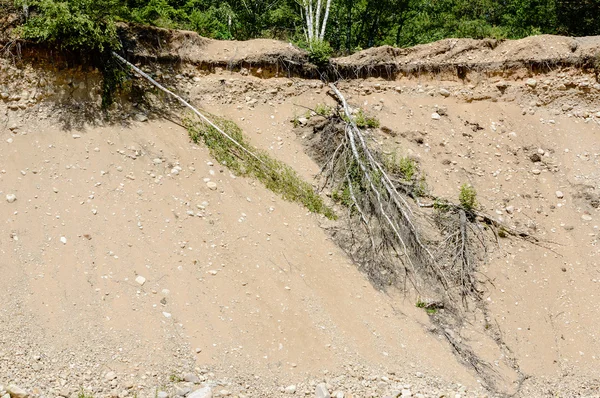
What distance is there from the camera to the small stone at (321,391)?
5.49m

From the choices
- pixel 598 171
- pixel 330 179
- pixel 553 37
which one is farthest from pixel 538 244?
pixel 553 37

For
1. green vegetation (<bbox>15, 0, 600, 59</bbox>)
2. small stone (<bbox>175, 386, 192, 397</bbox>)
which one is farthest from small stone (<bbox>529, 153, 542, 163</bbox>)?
small stone (<bbox>175, 386, 192, 397</bbox>)

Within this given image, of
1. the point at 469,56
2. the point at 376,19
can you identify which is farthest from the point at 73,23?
the point at 376,19

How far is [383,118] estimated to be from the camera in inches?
352

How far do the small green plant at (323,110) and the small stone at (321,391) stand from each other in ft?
14.7

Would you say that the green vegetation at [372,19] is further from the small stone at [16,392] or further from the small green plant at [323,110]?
the small stone at [16,392]

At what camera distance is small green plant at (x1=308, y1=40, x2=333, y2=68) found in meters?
9.33

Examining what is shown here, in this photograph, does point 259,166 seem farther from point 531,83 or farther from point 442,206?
point 531,83

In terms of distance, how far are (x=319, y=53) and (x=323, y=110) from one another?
113 centimetres

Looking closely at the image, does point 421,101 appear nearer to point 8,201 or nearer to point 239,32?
point 239,32

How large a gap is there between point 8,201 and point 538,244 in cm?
655

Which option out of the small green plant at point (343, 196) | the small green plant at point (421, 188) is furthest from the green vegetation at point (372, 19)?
the small green plant at point (343, 196)

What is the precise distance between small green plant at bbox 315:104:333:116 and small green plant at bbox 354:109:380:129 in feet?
1.40

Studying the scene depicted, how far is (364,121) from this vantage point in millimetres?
8766
